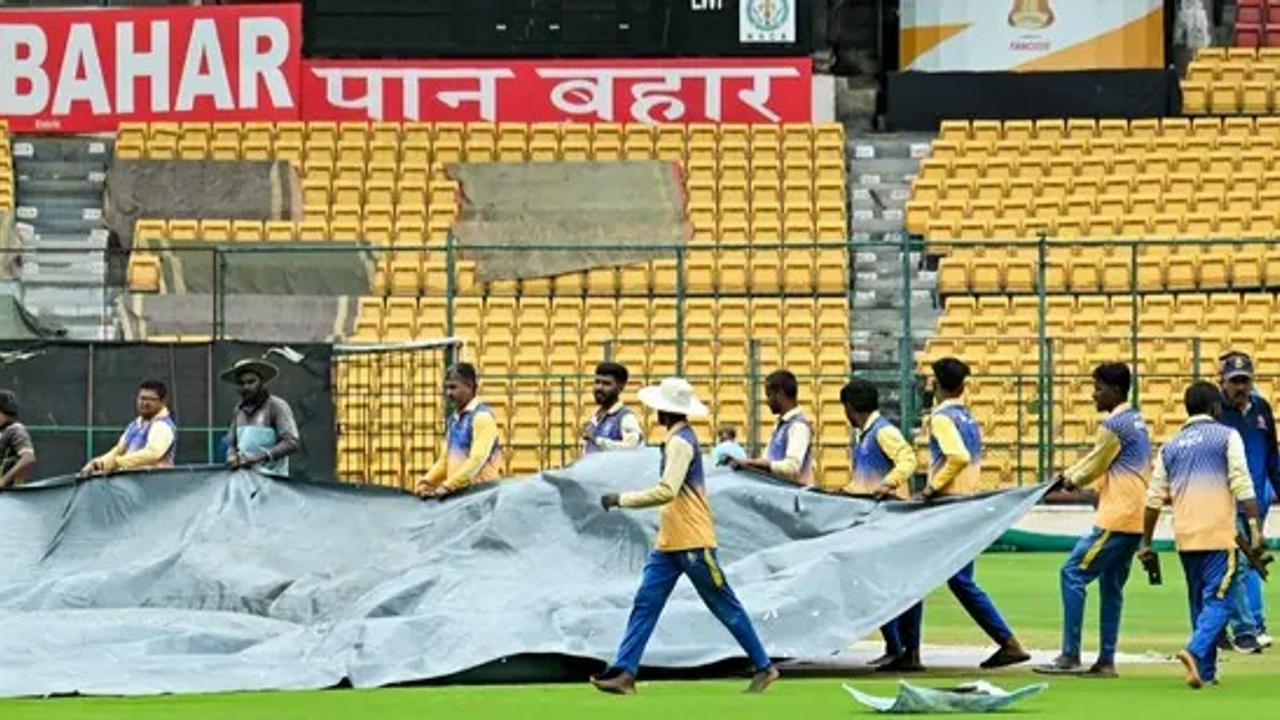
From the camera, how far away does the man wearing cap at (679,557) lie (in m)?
16.5

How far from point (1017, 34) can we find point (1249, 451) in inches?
911

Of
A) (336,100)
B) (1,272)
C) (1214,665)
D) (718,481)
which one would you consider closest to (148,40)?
(336,100)

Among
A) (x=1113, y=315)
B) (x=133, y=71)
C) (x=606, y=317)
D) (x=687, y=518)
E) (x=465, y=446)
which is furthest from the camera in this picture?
(x=133, y=71)

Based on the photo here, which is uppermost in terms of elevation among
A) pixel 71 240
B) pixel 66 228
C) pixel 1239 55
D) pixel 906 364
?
pixel 1239 55

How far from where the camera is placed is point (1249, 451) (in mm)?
19734

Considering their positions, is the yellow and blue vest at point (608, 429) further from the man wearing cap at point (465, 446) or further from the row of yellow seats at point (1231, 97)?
the row of yellow seats at point (1231, 97)

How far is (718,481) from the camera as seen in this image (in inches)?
769

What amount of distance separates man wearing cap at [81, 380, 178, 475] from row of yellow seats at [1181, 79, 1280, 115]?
21.6m

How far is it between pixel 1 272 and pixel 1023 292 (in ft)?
38.8

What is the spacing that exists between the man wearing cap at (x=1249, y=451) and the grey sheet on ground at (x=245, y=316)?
1772 cm

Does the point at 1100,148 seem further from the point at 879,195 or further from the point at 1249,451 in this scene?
the point at 1249,451

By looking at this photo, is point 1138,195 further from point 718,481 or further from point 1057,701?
point 1057,701

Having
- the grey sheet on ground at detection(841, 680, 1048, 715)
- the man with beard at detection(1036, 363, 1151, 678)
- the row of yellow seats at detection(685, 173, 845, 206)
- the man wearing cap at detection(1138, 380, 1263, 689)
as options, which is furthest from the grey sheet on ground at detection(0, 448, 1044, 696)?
the row of yellow seats at detection(685, 173, 845, 206)

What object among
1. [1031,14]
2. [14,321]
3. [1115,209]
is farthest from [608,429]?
[1031,14]
